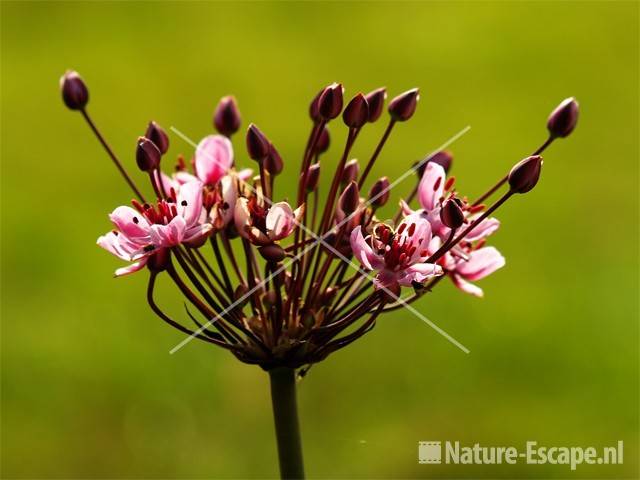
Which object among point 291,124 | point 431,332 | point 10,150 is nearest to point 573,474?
point 431,332

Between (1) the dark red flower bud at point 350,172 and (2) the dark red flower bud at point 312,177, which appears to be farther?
(1) the dark red flower bud at point 350,172

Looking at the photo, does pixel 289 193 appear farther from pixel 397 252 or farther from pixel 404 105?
pixel 397 252

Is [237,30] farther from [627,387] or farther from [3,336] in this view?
[627,387]

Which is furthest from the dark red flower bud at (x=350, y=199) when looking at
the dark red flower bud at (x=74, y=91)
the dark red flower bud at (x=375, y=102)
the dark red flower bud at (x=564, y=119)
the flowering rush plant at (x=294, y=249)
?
the dark red flower bud at (x=74, y=91)

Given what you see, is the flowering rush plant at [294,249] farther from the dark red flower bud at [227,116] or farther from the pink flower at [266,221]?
the dark red flower bud at [227,116]

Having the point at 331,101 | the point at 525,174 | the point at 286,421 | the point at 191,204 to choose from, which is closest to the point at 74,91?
the point at 191,204

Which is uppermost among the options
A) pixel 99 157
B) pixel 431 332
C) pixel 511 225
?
pixel 99 157

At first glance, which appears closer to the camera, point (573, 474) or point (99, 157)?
point (573, 474)
